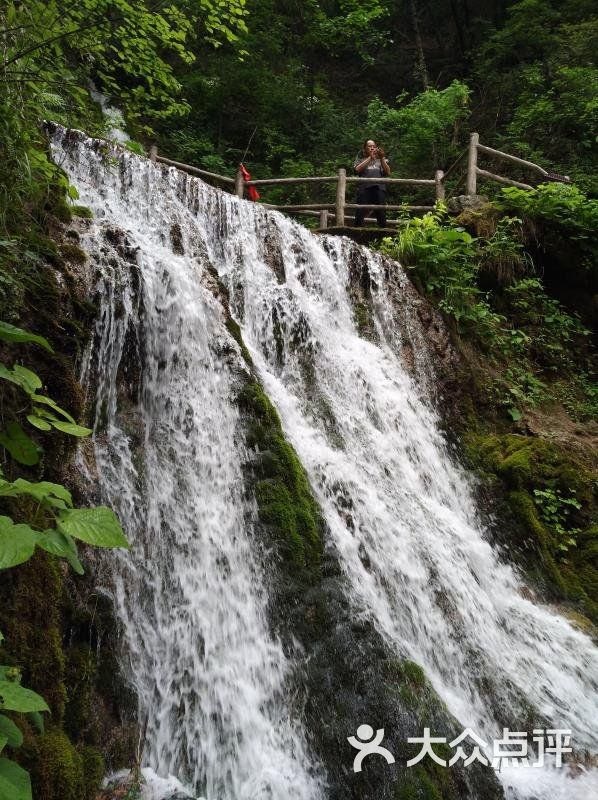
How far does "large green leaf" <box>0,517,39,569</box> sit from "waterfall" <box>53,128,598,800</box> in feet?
5.78

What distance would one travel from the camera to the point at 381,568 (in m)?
4.10

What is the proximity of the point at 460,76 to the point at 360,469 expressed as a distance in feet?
60.7

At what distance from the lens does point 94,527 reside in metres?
1.75

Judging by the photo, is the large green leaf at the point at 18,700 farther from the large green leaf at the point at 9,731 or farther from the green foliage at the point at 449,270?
the green foliage at the point at 449,270

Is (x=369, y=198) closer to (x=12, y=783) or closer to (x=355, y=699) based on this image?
(x=355, y=699)

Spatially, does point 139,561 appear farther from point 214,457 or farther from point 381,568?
point 381,568

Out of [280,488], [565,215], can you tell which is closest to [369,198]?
[565,215]

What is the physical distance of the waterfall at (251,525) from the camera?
308cm

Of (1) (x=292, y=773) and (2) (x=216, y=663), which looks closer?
(1) (x=292, y=773)

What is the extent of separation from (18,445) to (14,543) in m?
1.00

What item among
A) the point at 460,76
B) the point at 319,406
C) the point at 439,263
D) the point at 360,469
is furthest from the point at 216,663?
the point at 460,76

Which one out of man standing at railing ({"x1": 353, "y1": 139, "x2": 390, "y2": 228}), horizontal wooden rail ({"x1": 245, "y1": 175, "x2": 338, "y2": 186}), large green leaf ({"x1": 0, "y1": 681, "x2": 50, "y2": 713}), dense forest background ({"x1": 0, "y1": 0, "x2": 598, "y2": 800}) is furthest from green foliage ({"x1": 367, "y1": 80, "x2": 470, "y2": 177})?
large green leaf ({"x1": 0, "y1": 681, "x2": 50, "y2": 713})

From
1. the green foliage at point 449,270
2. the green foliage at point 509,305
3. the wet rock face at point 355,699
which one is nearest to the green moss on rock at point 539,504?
the green foliage at point 509,305

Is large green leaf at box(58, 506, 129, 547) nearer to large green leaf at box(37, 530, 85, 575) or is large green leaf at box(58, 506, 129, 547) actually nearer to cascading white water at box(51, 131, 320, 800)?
large green leaf at box(37, 530, 85, 575)
